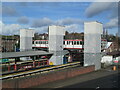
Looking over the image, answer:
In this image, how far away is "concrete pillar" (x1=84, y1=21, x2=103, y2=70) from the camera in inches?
891

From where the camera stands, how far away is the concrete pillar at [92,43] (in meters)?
22.6

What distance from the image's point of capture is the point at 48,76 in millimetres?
15609

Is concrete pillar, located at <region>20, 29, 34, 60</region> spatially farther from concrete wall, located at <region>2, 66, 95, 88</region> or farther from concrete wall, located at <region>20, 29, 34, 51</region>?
concrete wall, located at <region>2, 66, 95, 88</region>

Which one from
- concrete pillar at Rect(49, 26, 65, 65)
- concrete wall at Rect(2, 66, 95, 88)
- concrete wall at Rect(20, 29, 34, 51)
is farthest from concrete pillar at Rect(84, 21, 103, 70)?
concrete wall at Rect(20, 29, 34, 51)

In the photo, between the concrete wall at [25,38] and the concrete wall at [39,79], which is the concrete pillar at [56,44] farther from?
the concrete wall at [39,79]

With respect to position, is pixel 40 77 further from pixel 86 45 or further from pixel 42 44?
pixel 42 44

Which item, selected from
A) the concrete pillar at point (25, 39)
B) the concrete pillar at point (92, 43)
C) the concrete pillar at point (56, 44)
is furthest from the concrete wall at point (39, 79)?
the concrete pillar at point (25, 39)

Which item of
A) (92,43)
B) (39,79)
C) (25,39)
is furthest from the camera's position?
(25,39)

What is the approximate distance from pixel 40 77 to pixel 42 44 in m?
20.4

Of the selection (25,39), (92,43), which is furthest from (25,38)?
(92,43)

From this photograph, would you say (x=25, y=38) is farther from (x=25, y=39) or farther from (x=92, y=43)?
(x=92, y=43)

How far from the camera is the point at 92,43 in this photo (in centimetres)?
2286

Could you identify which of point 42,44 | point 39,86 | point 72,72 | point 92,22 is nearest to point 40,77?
point 39,86

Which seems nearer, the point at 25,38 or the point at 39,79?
the point at 39,79
